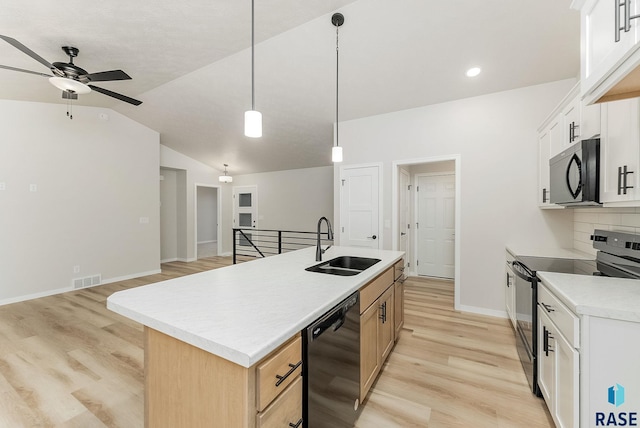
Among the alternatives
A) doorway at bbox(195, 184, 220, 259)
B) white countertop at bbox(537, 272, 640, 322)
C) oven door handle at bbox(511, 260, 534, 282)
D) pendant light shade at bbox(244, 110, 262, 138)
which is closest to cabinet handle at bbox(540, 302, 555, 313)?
white countertop at bbox(537, 272, 640, 322)

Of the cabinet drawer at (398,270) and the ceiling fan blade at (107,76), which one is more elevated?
the ceiling fan blade at (107,76)

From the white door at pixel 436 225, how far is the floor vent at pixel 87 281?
601cm

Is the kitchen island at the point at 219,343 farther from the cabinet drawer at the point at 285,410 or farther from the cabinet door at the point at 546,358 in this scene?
the cabinet door at the point at 546,358

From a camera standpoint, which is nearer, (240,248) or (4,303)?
(4,303)

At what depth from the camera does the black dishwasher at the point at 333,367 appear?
1110mm

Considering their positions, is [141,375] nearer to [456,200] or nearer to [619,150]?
[619,150]

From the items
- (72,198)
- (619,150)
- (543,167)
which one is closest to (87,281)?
(72,198)

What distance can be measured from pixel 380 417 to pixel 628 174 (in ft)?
6.92

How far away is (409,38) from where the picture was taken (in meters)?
2.61

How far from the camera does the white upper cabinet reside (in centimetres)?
94

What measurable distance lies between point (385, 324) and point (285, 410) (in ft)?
4.48

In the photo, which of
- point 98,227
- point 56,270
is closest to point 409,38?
point 98,227

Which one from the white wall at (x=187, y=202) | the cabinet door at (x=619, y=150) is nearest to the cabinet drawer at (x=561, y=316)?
the cabinet door at (x=619, y=150)

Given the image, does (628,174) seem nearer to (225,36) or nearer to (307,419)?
(307,419)
